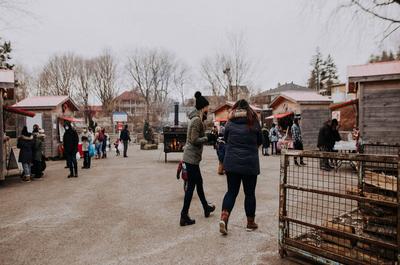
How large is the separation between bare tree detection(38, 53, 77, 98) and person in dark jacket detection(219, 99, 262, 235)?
53276 millimetres

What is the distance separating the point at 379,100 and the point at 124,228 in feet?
34.5

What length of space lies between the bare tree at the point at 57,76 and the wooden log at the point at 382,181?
54949 mm

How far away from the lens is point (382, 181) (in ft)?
11.9

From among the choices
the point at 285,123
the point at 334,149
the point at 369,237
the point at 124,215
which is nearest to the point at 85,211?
the point at 124,215

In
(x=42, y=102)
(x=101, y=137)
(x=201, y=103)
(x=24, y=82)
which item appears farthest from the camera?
(x=24, y=82)

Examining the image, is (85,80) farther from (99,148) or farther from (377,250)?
(377,250)

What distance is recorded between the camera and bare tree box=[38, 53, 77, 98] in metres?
53.0

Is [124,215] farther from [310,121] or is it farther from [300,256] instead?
[310,121]

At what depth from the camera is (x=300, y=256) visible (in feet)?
13.6

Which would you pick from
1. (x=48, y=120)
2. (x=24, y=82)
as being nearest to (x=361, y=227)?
(x=48, y=120)

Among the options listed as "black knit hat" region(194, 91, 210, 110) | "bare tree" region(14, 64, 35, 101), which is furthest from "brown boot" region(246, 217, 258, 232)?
"bare tree" region(14, 64, 35, 101)

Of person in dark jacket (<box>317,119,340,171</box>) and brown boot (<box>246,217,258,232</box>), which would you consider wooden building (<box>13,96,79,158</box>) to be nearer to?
person in dark jacket (<box>317,119,340,171</box>)

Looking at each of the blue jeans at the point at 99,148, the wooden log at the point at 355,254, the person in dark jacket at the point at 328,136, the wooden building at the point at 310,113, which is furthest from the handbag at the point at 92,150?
the wooden log at the point at 355,254

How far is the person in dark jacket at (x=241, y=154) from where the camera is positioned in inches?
188
